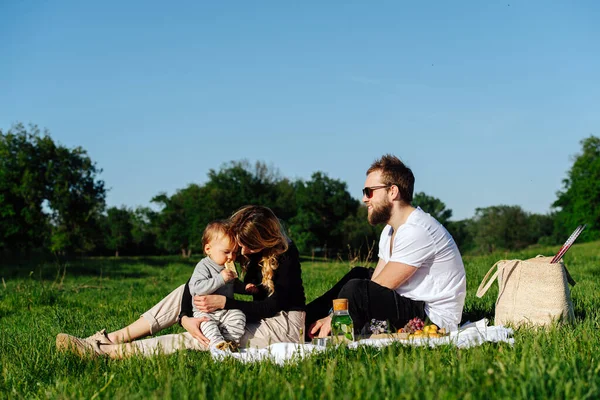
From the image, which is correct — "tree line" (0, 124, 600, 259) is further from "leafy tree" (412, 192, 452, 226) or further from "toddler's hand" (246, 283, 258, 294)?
"toddler's hand" (246, 283, 258, 294)

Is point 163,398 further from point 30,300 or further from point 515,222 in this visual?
point 515,222

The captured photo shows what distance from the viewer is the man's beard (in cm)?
566

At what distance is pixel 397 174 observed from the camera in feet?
18.4

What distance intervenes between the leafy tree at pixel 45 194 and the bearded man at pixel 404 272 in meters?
38.9

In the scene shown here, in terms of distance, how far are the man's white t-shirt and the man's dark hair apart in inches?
8.3

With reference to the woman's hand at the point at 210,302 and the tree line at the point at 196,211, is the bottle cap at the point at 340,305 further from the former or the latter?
the tree line at the point at 196,211

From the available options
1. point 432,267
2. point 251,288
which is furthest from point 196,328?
point 432,267

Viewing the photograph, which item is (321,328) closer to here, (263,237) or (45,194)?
(263,237)

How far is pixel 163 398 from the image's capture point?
2.74 m

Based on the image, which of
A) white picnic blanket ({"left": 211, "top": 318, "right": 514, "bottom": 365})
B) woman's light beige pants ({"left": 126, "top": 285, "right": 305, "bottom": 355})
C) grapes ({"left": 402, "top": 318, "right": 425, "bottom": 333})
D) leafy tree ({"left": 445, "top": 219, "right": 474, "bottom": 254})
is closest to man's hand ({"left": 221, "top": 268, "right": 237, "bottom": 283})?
woman's light beige pants ({"left": 126, "top": 285, "right": 305, "bottom": 355})

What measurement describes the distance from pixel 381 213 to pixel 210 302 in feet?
5.98

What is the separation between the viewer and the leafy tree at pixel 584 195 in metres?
58.0

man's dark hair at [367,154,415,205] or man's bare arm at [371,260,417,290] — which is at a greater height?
man's dark hair at [367,154,415,205]

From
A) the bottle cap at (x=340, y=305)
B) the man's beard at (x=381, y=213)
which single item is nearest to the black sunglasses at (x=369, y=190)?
the man's beard at (x=381, y=213)
